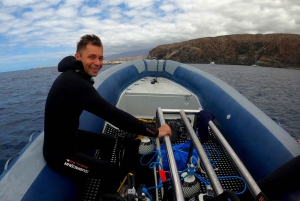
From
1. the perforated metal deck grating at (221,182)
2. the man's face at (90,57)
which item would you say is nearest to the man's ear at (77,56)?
the man's face at (90,57)

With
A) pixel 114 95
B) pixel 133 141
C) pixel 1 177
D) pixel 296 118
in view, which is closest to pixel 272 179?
pixel 133 141

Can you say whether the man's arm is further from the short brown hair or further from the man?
the short brown hair

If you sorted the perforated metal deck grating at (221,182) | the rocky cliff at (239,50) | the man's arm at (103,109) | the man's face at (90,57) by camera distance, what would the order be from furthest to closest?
the rocky cliff at (239,50)
the perforated metal deck grating at (221,182)
the man's face at (90,57)
the man's arm at (103,109)

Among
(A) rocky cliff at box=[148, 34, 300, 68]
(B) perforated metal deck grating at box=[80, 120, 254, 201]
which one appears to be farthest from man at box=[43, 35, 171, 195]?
(A) rocky cliff at box=[148, 34, 300, 68]

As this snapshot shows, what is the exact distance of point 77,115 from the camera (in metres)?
1.59

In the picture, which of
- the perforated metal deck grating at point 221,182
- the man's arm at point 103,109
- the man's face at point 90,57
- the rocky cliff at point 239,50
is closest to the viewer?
the man's arm at point 103,109

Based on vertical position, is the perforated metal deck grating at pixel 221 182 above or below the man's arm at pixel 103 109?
below

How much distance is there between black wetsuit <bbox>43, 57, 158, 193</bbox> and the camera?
148 cm

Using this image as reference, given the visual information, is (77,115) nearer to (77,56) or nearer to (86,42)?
(77,56)

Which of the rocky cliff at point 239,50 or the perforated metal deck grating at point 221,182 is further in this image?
the rocky cliff at point 239,50

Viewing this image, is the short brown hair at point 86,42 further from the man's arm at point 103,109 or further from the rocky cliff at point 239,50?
the rocky cliff at point 239,50

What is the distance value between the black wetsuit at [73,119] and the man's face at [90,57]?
54 mm

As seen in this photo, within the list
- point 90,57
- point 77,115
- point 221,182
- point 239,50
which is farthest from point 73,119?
point 239,50

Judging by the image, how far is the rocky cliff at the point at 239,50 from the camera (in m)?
72.8
